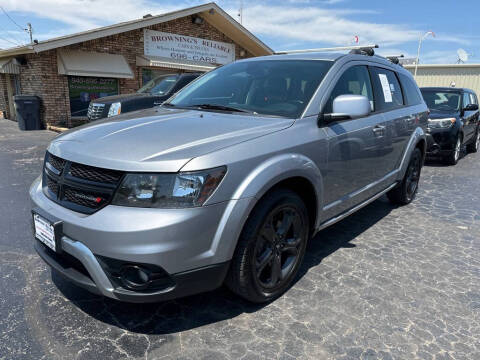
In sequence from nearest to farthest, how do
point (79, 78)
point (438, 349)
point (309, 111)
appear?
point (438, 349) < point (309, 111) < point (79, 78)

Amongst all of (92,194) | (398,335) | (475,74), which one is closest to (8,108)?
(92,194)

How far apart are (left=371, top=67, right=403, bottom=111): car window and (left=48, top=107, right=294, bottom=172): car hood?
1664 mm

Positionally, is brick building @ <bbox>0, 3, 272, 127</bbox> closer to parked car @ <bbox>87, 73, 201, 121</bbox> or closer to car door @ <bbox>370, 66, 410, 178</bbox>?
parked car @ <bbox>87, 73, 201, 121</bbox>

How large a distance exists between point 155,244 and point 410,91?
4202 millimetres

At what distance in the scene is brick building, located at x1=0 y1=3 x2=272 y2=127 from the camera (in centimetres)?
1270

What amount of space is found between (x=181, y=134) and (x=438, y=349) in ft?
6.73

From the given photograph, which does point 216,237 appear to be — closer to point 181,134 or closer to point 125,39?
point 181,134

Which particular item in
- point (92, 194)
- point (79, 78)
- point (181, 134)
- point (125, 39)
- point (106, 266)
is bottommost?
point (106, 266)

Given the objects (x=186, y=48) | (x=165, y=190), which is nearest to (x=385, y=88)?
(x=165, y=190)

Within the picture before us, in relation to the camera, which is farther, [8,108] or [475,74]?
[475,74]

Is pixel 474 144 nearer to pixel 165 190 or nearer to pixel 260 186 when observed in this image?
pixel 260 186

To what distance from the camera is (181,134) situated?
2277 mm

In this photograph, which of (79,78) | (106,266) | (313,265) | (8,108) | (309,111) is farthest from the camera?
(8,108)

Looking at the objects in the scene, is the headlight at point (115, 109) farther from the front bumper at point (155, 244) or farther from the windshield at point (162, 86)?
the front bumper at point (155, 244)
